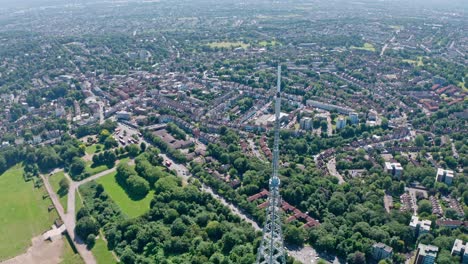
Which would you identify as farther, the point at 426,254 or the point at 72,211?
the point at 72,211

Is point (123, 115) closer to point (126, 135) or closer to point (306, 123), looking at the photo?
point (126, 135)

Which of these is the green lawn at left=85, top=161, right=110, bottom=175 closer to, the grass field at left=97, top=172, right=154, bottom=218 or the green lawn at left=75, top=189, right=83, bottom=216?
the grass field at left=97, top=172, right=154, bottom=218

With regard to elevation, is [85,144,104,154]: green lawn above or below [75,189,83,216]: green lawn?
above

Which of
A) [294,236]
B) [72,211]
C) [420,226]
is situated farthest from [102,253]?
[420,226]

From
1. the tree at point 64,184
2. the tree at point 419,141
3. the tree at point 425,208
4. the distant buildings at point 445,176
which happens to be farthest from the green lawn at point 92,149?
the tree at point 419,141

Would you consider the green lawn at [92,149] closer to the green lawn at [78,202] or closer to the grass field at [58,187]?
the grass field at [58,187]

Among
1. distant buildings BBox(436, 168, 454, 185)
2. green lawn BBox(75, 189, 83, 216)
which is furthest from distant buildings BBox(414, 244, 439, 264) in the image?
green lawn BBox(75, 189, 83, 216)

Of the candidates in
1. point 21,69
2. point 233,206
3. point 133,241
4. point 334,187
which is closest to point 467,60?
point 334,187
